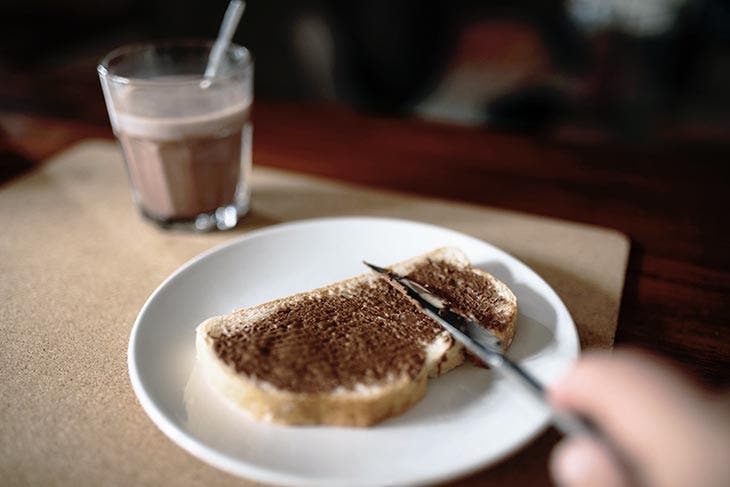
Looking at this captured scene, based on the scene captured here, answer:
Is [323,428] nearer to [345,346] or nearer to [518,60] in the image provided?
[345,346]

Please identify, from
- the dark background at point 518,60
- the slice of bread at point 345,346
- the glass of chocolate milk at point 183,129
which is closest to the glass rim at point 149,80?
the glass of chocolate milk at point 183,129

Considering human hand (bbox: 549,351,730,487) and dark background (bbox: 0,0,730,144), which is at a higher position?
human hand (bbox: 549,351,730,487)

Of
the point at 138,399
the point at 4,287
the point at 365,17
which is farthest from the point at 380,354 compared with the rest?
the point at 365,17

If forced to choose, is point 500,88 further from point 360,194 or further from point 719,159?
point 360,194

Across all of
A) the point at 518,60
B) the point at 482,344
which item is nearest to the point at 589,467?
the point at 482,344

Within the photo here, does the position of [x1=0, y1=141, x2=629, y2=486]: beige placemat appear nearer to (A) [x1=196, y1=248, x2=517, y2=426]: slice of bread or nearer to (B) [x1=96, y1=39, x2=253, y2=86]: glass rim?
(A) [x1=196, y1=248, x2=517, y2=426]: slice of bread

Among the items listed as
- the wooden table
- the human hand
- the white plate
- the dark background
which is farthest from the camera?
the dark background

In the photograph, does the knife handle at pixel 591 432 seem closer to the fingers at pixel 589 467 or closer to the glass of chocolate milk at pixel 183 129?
the fingers at pixel 589 467

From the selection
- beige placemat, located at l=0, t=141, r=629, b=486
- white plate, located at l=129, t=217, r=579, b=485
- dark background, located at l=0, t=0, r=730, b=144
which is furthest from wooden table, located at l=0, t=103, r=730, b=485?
dark background, located at l=0, t=0, r=730, b=144
